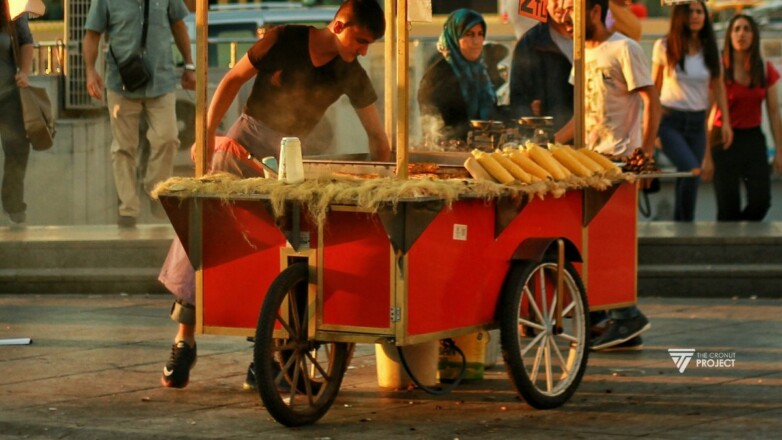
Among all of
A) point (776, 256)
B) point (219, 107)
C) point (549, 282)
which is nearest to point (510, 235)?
point (549, 282)

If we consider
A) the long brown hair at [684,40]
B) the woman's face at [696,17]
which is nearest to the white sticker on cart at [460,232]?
the woman's face at [696,17]

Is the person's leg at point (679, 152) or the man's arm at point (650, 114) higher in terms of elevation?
the man's arm at point (650, 114)

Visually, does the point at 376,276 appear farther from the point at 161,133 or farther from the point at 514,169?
the point at 161,133

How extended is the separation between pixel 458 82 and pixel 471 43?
0.25 metres

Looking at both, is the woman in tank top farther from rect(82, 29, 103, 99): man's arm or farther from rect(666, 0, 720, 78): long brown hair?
rect(82, 29, 103, 99): man's arm

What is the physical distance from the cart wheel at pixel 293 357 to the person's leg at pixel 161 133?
506cm

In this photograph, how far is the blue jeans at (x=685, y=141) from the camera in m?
12.4

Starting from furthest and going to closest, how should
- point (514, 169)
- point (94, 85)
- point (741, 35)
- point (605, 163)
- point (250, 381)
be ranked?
point (741, 35) → point (94, 85) → point (605, 163) → point (250, 381) → point (514, 169)

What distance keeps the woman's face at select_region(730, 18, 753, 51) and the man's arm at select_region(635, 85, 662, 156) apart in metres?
3.61

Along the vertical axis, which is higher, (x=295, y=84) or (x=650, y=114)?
(x=295, y=84)

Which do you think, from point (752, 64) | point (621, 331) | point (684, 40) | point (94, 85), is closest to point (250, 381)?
point (621, 331)

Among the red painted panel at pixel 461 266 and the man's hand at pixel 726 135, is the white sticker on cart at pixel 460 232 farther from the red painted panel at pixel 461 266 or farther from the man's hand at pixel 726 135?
the man's hand at pixel 726 135

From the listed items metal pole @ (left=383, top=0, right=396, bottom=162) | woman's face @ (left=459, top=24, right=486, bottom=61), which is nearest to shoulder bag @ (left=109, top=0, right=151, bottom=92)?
woman's face @ (left=459, top=24, right=486, bottom=61)

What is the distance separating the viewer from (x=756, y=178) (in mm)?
12547
